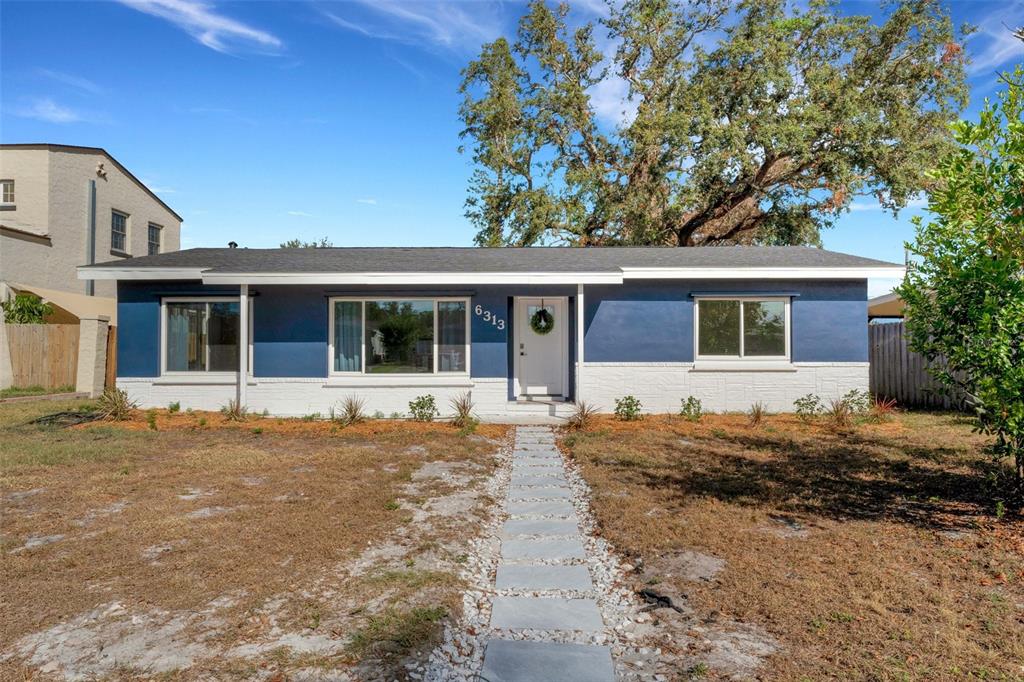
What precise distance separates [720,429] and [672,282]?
3.45m

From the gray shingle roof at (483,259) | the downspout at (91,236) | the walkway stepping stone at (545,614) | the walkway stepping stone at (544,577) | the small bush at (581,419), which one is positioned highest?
the downspout at (91,236)

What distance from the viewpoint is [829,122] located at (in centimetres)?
1939

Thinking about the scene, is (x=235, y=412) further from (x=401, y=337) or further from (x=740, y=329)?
(x=740, y=329)

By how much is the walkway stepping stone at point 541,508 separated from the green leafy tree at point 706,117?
53.7 ft

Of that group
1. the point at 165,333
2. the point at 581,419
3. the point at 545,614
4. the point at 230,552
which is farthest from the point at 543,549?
the point at 165,333

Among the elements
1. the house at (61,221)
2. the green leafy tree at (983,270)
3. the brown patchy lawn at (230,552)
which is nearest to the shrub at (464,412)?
the brown patchy lawn at (230,552)

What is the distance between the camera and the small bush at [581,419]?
10562 millimetres

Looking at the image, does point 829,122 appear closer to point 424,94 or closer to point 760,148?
point 760,148

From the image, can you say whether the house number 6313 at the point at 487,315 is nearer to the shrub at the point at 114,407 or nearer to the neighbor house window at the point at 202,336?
the neighbor house window at the point at 202,336

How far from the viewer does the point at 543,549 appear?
4.74 meters

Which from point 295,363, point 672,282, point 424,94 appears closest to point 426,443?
point 295,363

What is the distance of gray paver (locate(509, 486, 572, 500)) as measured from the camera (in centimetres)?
632

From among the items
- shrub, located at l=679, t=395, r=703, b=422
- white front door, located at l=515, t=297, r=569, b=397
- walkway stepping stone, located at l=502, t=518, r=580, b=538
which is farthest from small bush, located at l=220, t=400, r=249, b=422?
shrub, located at l=679, t=395, r=703, b=422

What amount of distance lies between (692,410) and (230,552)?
9372 mm
